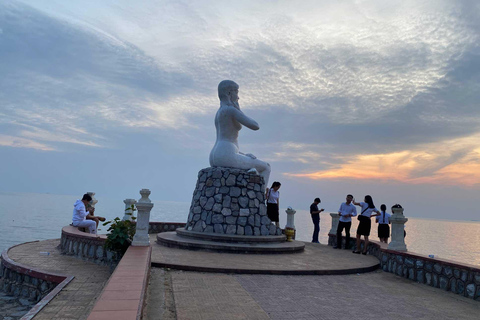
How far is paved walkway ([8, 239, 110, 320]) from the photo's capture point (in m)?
5.34

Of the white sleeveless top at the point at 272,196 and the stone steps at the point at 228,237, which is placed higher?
the white sleeveless top at the point at 272,196

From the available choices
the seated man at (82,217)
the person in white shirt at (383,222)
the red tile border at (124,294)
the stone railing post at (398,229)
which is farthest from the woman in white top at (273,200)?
the red tile border at (124,294)

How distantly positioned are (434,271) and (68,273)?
7.22 meters

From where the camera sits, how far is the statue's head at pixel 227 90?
1178 centimetres

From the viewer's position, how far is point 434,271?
7.17 meters

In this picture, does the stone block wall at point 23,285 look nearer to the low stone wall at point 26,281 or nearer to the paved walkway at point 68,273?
the low stone wall at point 26,281

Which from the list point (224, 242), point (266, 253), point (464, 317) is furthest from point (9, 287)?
point (464, 317)

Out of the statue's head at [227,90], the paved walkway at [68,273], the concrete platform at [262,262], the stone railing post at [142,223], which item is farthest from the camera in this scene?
the statue's head at [227,90]

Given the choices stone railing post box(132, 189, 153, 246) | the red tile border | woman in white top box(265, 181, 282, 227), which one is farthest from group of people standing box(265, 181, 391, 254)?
the red tile border

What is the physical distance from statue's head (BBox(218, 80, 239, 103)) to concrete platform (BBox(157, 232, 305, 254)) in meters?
4.35

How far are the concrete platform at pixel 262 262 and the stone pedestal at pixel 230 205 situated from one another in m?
1.26

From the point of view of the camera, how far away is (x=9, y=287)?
8.19 metres

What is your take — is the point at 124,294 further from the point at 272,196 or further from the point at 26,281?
the point at 272,196

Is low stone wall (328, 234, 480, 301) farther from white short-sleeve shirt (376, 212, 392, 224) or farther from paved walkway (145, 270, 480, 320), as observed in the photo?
white short-sleeve shirt (376, 212, 392, 224)
